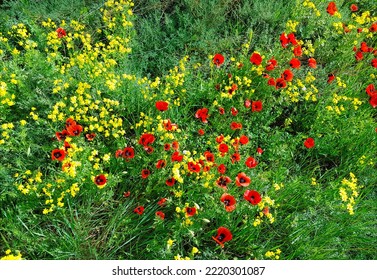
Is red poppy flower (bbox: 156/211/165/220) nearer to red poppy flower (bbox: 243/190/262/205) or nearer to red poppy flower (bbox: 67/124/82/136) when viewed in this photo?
red poppy flower (bbox: 243/190/262/205)

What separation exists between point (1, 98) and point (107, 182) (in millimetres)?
994

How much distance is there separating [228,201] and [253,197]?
15 centimetres

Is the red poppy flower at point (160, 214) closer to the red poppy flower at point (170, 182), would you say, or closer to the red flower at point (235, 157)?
the red poppy flower at point (170, 182)

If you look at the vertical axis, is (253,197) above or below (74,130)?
below

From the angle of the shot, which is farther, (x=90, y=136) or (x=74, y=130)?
(x=90, y=136)

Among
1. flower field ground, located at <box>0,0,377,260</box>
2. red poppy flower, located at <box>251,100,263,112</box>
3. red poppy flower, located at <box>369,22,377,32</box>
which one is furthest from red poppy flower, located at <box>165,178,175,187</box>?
red poppy flower, located at <box>369,22,377,32</box>

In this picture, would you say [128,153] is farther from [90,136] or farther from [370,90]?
[370,90]

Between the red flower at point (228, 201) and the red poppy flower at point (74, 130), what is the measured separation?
1042 millimetres

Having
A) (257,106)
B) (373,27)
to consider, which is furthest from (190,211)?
(373,27)

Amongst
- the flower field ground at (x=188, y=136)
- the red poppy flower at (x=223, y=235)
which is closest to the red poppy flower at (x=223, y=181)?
the flower field ground at (x=188, y=136)

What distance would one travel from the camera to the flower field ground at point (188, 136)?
247 centimetres

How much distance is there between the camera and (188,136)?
116 inches

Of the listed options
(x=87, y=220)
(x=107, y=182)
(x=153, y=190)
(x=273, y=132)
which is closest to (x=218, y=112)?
(x=273, y=132)
